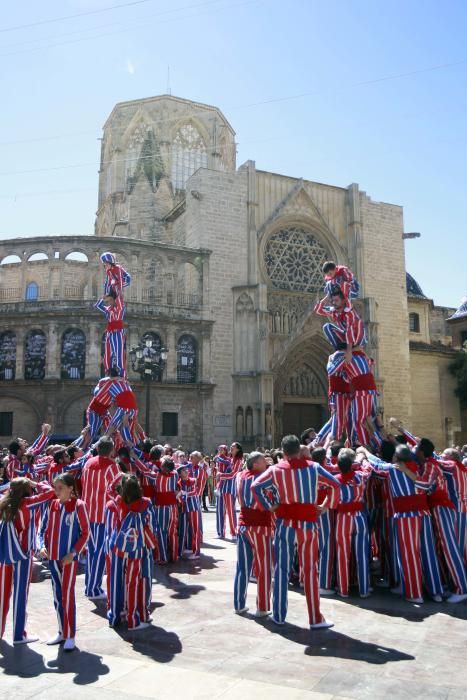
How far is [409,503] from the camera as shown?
24.8 feet

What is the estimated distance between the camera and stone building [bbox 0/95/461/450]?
27.0 m

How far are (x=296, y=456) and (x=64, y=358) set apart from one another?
72.0ft

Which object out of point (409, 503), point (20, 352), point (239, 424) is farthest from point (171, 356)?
point (409, 503)

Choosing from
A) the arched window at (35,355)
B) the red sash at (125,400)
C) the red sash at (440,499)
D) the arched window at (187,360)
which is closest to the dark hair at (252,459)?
the red sash at (440,499)

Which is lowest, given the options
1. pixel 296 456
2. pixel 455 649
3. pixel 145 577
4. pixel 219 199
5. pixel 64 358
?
pixel 455 649

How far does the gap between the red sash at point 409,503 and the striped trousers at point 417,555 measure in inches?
4.3

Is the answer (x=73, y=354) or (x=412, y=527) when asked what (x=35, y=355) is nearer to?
(x=73, y=354)

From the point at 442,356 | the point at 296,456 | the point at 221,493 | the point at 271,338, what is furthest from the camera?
the point at 442,356

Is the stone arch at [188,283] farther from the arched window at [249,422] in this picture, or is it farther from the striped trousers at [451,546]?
the striped trousers at [451,546]

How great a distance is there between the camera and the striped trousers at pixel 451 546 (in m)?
7.87

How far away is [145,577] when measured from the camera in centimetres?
651

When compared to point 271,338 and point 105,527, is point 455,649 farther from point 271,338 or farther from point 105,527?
point 271,338

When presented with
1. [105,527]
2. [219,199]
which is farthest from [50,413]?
[105,527]

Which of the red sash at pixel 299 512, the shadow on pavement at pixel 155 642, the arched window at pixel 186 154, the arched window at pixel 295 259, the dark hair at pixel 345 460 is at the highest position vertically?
the arched window at pixel 186 154
